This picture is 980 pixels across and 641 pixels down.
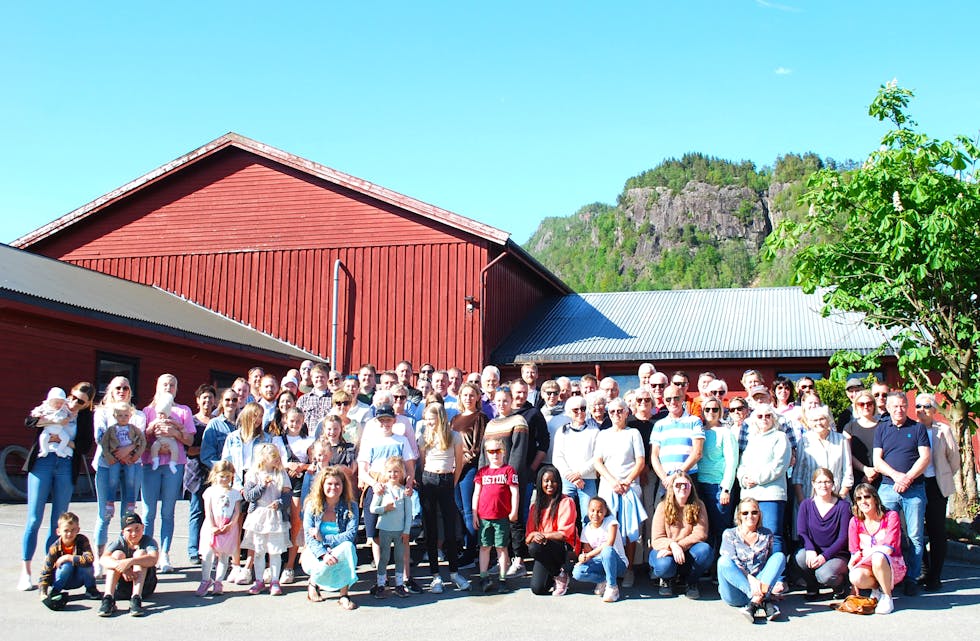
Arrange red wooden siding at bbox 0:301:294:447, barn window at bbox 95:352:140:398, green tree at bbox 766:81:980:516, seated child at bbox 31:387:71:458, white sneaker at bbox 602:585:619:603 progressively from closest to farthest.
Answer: white sneaker at bbox 602:585:619:603 < seated child at bbox 31:387:71:458 < green tree at bbox 766:81:980:516 < red wooden siding at bbox 0:301:294:447 < barn window at bbox 95:352:140:398

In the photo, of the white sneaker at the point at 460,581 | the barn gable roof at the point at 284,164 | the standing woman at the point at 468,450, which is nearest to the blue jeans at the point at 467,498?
the standing woman at the point at 468,450

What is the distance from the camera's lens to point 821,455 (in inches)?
289

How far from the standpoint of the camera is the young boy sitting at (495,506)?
7250mm

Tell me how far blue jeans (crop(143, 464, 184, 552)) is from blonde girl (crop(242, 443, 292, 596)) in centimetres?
86

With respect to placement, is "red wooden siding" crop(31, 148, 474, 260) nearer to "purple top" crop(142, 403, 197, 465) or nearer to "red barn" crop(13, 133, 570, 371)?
"red barn" crop(13, 133, 570, 371)

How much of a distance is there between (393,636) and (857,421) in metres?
4.54

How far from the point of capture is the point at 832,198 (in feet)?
32.9

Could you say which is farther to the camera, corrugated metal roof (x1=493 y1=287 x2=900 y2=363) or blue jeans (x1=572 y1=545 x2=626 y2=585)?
corrugated metal roof (x1=493 y1=287 x2=900 y2=363)

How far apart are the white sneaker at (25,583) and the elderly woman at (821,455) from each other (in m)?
6.36

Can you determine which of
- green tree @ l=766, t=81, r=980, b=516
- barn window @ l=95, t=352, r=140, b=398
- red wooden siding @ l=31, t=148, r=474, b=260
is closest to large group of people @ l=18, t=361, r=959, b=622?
green tree @ l=766, t=81, r=980, b=516

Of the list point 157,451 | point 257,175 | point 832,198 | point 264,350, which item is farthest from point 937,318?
point 257,175

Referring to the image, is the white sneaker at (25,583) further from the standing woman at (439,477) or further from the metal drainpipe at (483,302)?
the metal drainpipe at (483,302)

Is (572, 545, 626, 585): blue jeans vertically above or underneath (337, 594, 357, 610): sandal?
above

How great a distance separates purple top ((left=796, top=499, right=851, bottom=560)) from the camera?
22.4 ft
